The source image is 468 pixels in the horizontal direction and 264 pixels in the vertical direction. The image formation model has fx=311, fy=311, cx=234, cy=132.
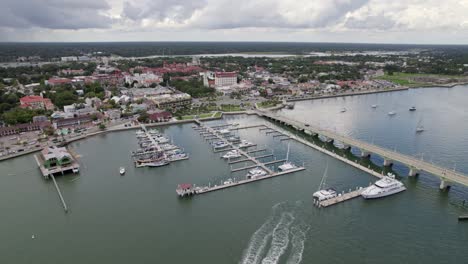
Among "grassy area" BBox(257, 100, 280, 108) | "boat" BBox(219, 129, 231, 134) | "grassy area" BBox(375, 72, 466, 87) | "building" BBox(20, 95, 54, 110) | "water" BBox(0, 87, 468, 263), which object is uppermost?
"building" BBox(20, 95, 54, 110)

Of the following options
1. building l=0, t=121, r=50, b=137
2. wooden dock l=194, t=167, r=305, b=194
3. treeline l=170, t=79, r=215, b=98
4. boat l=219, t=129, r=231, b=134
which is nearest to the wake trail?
wooden dock l=194, t=167, r=305, b=194

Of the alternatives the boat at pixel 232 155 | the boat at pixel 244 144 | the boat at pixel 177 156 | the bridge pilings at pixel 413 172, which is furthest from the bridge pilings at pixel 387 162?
the boat at pixel 177 156

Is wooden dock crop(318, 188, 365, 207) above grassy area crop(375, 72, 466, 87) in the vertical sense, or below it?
below

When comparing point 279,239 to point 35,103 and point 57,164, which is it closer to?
point 57,164

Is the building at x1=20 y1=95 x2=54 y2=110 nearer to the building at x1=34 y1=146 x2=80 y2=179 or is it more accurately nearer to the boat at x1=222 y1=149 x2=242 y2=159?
the building at x1=34 y1=146 x2=80 y2=179

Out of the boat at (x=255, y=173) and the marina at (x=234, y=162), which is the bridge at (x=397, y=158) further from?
the boat at (x=255, y=173)

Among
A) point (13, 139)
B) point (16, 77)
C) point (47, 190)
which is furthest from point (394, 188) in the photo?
point (16, 77)

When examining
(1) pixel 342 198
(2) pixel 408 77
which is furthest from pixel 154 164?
(2) pixel 408 77
